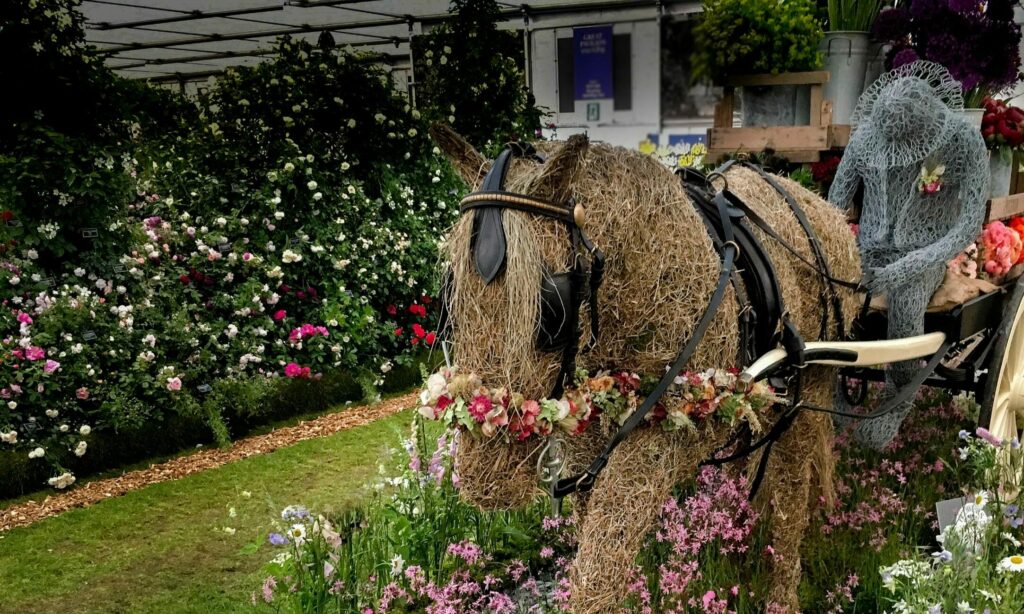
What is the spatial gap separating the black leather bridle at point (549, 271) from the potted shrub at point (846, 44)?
10.7 ft

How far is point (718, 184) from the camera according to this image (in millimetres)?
2799

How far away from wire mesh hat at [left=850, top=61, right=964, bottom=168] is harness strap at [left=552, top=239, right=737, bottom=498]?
1.35 meters

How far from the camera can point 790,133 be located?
4.18 m

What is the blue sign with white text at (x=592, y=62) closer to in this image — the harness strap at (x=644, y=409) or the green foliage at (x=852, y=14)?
the harness strap at (x=644, y=409)

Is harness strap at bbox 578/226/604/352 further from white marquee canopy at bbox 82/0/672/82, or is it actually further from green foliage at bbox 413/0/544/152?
green foliage at bbox 413/0/544/152

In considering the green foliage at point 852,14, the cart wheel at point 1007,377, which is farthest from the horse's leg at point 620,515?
the green foliage at point 852,14

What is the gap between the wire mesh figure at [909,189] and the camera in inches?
118

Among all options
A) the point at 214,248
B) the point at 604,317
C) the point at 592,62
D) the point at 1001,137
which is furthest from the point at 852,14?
the point at 214,248

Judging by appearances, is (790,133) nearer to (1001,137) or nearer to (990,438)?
(1001,137)

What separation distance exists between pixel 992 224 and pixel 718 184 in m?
1.73

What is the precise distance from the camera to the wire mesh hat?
298 cm

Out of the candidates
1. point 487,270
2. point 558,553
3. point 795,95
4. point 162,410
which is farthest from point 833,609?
point 162,410

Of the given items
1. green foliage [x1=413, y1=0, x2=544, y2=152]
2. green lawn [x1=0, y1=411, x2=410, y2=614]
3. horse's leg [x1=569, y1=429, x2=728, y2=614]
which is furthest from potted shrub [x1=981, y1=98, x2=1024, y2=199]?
green foliage [x1=413, y1=0, x2=544, y2=152]

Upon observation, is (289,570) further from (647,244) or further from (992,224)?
(992,224)
